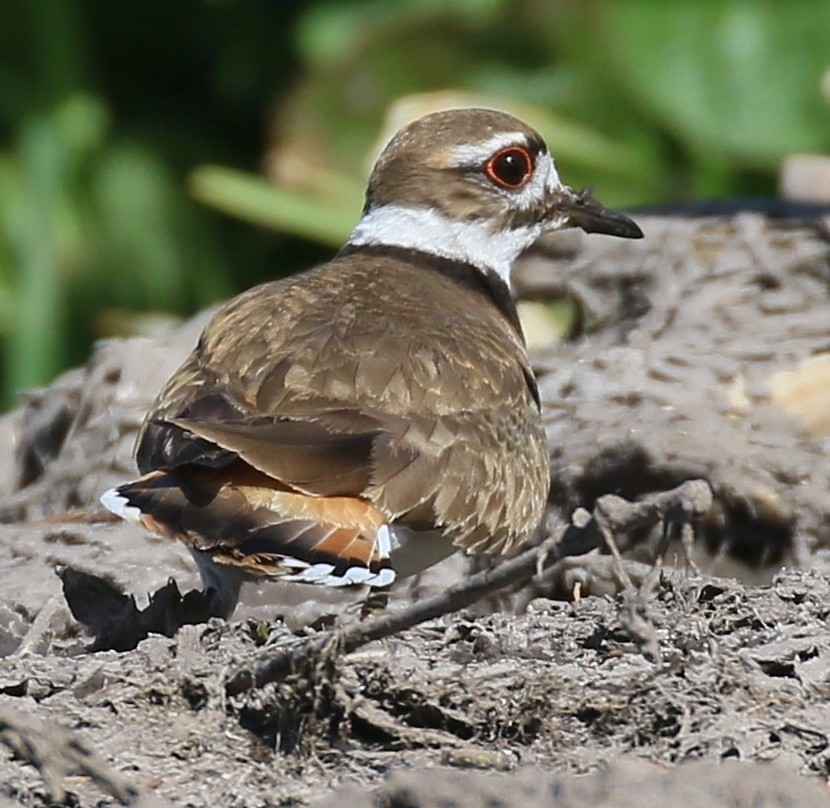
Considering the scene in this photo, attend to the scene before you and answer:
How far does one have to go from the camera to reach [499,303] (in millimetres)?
5520

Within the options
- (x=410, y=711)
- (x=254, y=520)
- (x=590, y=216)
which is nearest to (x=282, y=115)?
(x=590, y=216)

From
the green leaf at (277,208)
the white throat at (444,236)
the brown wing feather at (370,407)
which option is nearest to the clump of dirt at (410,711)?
the brown wing feather at (370,407)

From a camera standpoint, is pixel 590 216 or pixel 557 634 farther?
pixel 590 216

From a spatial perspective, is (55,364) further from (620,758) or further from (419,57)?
(620,758)

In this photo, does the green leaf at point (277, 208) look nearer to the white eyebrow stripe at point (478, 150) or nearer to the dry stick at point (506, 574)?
the white eyebrow stripe at point (478, 150)

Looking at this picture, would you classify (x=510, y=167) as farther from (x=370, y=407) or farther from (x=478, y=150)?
(x=370, y=407)

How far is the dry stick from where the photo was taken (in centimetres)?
312

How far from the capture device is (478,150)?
18.1ft

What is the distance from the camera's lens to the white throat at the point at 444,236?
18.2 ft

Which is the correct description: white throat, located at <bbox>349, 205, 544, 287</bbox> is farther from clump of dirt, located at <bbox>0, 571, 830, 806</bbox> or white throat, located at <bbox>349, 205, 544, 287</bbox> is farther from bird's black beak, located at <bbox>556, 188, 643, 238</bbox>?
clump of dirt, located at <bbox>0, 571, 830, 806</bbox>

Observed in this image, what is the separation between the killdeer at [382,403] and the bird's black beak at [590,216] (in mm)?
76

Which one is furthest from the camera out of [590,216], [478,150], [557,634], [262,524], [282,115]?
[282,115]

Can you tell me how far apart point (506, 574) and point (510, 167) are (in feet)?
8.30

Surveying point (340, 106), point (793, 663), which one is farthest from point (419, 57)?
point (793, 663)
